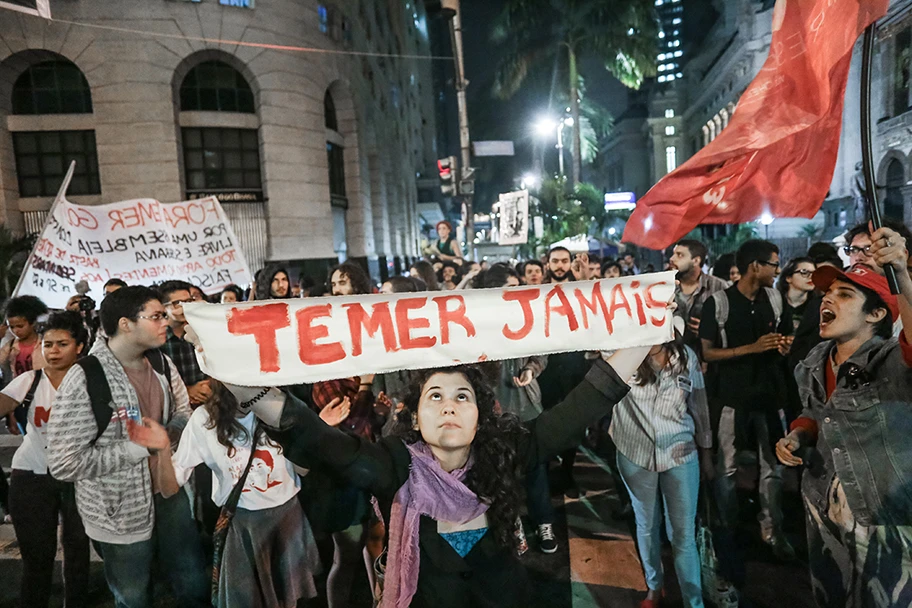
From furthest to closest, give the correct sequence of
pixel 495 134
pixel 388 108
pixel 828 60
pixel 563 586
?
pixel 495 134
pixel 388 108
pixel 563 586
pixel 828 60

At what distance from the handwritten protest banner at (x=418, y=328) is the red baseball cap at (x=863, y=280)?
3.43 feet

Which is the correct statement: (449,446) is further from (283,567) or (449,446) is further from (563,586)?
(563,586)

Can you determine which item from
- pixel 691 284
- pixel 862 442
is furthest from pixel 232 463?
pixel 691 284

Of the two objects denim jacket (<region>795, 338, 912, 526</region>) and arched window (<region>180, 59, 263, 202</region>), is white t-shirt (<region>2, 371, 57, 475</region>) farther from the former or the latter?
arched window (<region>180, 59, 263, 202</region>)

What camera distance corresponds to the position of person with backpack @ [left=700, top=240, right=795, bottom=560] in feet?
13.5

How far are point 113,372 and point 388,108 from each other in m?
25.5

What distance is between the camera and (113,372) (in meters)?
2.84

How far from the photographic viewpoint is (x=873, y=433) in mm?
2465

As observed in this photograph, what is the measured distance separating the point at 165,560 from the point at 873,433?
3668 mm

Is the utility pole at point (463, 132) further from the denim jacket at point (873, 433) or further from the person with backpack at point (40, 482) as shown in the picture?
the denim jacket at point (873, 433)

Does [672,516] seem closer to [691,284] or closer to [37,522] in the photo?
[691,284]

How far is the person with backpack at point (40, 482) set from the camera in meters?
3.27

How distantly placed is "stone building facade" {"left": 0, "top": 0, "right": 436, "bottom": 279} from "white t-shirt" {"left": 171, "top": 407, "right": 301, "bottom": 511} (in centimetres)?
1305

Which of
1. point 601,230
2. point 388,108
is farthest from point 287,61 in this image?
point 601,230
